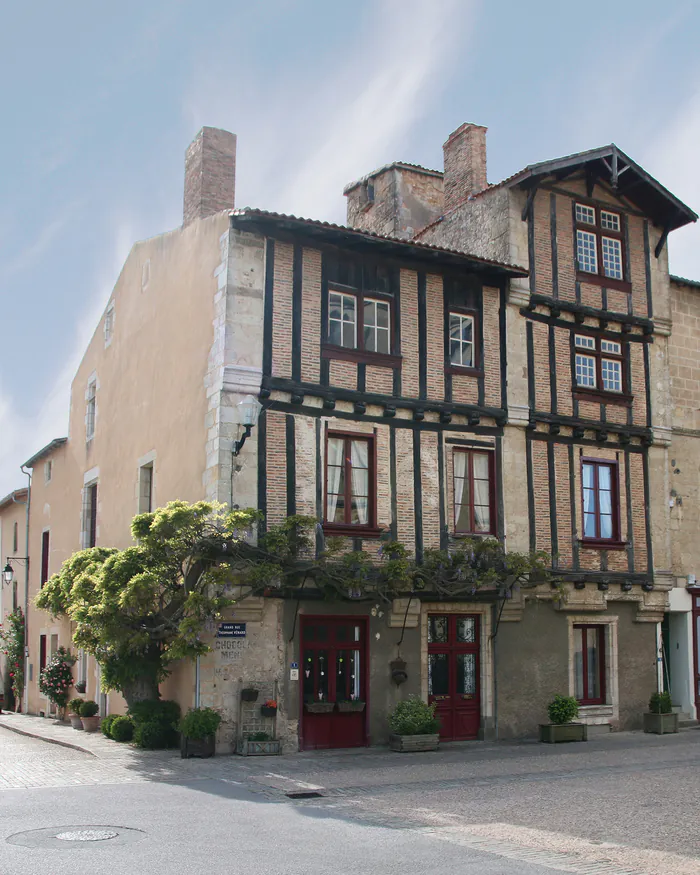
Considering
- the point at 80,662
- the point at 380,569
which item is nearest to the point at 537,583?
the point at 380,569

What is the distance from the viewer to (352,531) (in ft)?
56.1

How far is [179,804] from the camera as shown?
11.1 meters

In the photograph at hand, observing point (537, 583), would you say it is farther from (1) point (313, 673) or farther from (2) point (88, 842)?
(2) point (88, 842)

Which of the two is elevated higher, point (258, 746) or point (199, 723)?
point (199, 723)

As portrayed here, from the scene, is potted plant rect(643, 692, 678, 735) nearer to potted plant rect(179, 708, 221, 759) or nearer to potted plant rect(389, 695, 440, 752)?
potted plant rect(389, 695, 440, 752)

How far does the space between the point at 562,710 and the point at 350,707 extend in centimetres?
394

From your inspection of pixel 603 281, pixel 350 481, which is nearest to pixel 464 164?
pixel 603 281

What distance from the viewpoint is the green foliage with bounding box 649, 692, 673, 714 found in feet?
64.1

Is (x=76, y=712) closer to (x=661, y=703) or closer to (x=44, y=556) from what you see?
(x=44, y=556)

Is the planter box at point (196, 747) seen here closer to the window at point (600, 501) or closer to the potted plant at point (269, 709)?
the potted plant at point (269, 709)

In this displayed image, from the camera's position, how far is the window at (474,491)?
1852cm

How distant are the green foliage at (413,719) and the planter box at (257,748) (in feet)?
6.72

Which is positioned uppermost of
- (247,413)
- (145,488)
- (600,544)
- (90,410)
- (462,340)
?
(462,340)

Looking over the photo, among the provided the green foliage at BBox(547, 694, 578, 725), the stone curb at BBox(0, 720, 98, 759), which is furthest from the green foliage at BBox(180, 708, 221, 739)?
the green foliage at BBox(547, 694, 578, 725)
